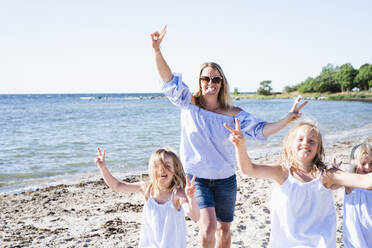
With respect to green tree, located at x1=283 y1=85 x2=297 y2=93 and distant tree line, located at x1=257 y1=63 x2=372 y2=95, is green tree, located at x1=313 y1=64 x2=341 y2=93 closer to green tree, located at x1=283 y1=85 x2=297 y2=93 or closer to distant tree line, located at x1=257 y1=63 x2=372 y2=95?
distant tree line, located at x1=257 y1=63 x2=372 y2=95

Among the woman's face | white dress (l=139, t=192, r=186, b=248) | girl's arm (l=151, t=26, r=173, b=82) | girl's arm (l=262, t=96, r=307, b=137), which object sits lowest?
white dress (l=139, t=192, r=186, b=248)

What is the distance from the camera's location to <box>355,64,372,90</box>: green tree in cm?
6938

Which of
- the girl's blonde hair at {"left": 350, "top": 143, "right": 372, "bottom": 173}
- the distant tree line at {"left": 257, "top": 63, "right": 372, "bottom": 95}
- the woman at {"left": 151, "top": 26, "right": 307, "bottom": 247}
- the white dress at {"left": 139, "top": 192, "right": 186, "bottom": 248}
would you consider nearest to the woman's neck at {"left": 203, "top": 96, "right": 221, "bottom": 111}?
the woman at {"left": 151, "top": 26, "right": 307, "bottom": 247}

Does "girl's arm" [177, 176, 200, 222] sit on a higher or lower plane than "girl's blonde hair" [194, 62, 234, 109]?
lower

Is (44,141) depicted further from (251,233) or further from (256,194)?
(251,233)

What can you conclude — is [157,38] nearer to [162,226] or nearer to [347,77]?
[162,226]

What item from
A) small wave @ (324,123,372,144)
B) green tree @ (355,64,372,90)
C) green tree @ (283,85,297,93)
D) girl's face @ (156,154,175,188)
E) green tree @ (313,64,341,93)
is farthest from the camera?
green tree @ (283,85,297,93)

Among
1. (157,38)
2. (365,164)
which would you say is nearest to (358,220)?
(365,164)

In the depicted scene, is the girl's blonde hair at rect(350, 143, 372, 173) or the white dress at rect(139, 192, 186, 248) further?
the girl's blonde hair at rect(350, 143, 372, 173)

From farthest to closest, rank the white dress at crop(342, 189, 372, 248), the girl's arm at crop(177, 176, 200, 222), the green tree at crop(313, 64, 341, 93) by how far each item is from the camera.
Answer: the green tree at crop(313, 64, 341, 93)
the white dress at crop(342, 189, 372, 248)
the girl's arm at crop(177, 176, 200, 222)

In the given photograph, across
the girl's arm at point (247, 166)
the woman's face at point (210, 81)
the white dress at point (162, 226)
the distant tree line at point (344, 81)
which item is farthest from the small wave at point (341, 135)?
the distant tree line at point (344, 81)

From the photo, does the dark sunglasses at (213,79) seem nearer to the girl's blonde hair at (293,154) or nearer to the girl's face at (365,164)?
the girl's blonde hair at (293,154)

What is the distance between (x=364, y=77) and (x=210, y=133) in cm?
7770

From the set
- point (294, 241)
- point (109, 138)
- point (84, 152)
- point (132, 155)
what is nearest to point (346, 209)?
point (294, 241)
